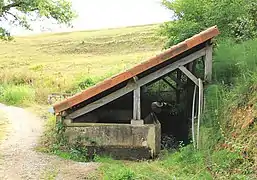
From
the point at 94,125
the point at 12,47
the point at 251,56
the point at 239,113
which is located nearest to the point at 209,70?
the point at 251,56

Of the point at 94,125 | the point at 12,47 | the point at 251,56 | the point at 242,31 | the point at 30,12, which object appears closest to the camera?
the point at 251,56

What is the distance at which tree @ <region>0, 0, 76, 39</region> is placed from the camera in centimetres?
1798

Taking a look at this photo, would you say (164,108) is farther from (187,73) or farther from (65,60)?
(65,60)

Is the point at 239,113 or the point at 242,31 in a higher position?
the point at 242,31

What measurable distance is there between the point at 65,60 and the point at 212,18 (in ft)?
96.5

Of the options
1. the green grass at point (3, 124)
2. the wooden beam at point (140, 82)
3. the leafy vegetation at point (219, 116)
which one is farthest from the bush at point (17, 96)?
the wooden beam at point (140, 82)

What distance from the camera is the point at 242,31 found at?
11352mm

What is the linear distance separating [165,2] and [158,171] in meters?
8.71

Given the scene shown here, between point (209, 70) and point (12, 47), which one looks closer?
point (209, 70)

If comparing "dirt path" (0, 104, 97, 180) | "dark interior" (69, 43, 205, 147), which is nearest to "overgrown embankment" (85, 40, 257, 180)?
"dirt path" (0, 104, 97, 180)

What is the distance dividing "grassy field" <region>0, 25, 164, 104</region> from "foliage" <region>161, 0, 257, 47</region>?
9390 millimetres

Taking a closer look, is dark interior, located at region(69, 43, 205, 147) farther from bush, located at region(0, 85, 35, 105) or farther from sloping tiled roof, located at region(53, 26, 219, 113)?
bush, located at region(0, 85, 35, 105)

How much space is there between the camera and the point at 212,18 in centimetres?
1283

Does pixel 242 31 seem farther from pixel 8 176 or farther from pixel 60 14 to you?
pixel 60 14
